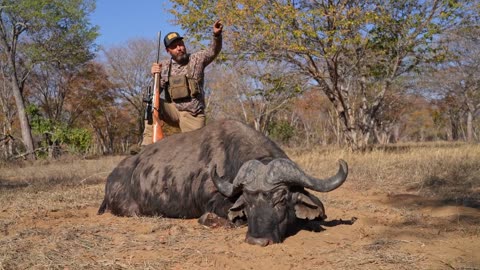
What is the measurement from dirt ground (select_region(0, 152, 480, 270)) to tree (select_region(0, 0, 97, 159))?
1839 centimetres

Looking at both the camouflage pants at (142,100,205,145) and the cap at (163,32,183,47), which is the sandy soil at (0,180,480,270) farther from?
the cap at (163,32,183,47)

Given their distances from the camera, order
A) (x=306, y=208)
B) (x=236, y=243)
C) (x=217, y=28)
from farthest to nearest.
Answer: (x=217, y=28)
(x=306, y=208)
(x=236, y=243)

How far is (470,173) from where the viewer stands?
8828 mm

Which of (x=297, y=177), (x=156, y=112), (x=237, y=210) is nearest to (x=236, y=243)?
(x=237, y=210)

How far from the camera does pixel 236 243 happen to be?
4180 millimetres

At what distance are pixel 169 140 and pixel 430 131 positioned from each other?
6613cm

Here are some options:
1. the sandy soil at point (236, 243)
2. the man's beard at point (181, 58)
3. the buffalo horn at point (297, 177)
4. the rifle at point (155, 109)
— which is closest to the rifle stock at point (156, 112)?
the rifle at point (155, 109)

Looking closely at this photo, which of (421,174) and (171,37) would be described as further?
(421,174)

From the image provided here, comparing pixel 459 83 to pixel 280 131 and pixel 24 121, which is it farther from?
pixel 24 121

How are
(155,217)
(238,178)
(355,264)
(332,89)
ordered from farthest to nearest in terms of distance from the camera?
(332,89), (155,217), (238,178), (355,264)

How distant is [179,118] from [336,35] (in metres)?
7.41

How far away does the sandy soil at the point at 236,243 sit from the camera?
361cm

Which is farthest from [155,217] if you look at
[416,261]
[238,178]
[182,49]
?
[416,261]

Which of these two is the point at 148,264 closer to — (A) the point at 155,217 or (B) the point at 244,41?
(A) the point at 155,217
